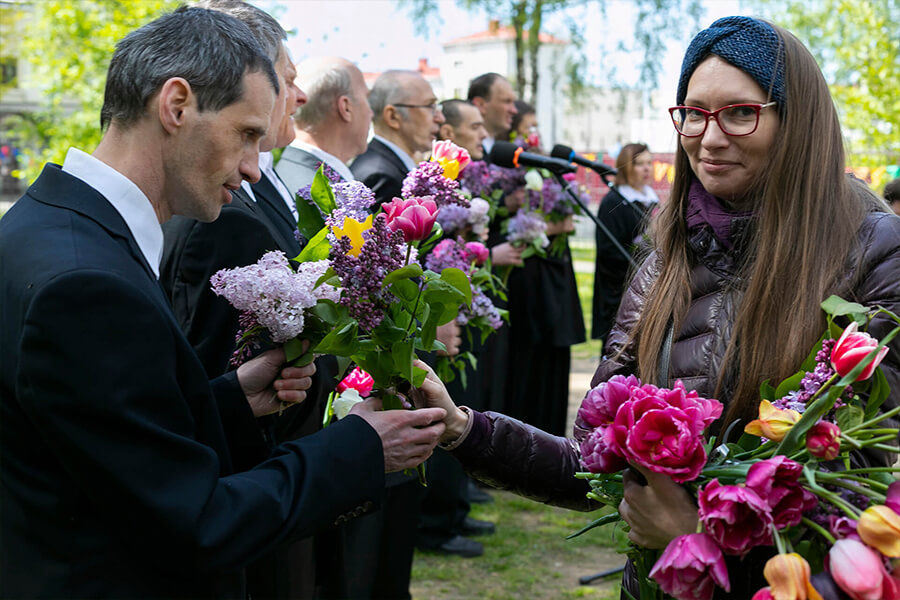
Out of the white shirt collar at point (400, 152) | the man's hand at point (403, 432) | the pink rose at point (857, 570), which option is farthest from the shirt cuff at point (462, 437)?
the white shirt collar at point (400, 152)

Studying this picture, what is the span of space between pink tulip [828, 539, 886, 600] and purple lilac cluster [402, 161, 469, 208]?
1468mm

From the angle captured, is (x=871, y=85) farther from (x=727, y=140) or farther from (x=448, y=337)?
(x=727, y=140)

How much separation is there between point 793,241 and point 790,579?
0.83 metres

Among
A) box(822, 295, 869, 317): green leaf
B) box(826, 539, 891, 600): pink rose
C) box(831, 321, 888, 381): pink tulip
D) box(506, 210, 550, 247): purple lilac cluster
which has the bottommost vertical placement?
box(506, 210, 550, 247): purple lilac cluster

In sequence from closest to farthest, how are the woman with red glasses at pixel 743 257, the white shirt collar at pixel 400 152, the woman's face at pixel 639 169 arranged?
the woman with red glasses at pixel 743 257
the white shirt collar at pixel 400 152
the woman's face at pixel 639 169

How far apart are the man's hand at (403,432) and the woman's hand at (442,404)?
0.09 m

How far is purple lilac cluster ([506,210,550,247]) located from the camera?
6004 millimetres

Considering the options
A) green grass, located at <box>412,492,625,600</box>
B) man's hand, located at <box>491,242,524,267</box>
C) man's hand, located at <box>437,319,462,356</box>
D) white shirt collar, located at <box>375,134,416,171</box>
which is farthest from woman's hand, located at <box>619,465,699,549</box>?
man's hand, located at <box>491,242,524,267</box>

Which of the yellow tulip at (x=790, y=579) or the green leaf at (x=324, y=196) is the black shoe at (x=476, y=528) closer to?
the green leaf at (x=324, y=196)

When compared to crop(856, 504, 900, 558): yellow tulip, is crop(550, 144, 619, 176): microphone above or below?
above

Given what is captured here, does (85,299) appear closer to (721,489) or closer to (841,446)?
(721,489)

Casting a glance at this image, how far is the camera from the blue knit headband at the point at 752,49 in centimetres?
197

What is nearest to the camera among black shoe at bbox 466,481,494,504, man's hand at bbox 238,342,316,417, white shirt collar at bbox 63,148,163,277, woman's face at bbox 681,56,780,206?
white shirt collar at bbox 63,148,163,277

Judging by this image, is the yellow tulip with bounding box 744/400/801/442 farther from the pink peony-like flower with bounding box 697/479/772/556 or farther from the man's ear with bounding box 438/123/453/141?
the man's ear with bounding box 438/123/453/141
